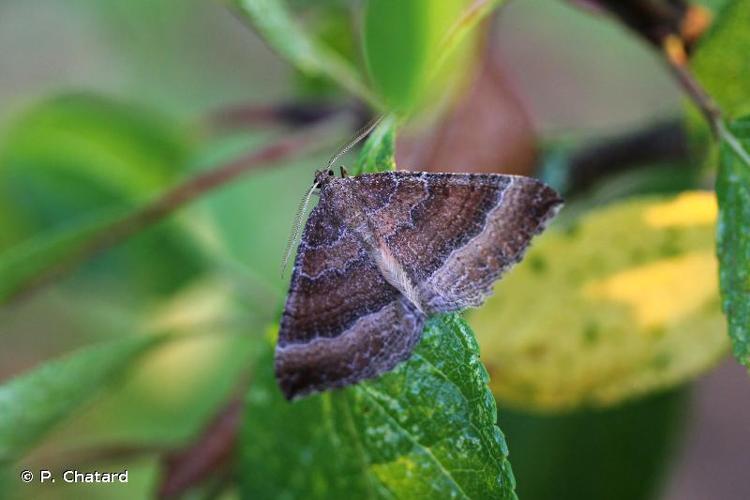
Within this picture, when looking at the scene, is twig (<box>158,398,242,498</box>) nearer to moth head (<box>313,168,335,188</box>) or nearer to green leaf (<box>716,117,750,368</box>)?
moth head (<box>313,168,335,188</box>)

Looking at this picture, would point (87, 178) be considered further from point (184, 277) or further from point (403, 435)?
point (403, 435)

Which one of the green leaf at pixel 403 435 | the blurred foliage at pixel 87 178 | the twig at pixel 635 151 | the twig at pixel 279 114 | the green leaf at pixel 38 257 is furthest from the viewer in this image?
the blurred foliage at pixel 87 178

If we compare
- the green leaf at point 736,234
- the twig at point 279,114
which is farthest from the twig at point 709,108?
the twig at point 279,114

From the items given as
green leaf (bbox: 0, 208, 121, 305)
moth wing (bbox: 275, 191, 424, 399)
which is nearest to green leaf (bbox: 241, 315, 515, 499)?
moth wing (bbox: 275, 191, 424, 399)

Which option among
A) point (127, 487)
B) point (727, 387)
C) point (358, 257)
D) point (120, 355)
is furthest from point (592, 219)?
point (727, 387)

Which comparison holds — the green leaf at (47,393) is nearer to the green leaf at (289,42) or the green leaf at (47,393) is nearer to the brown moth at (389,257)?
the brown moth at (389,257)

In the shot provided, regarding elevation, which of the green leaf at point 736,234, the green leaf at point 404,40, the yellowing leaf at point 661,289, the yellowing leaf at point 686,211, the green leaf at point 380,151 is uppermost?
the green leaf at point 404,40

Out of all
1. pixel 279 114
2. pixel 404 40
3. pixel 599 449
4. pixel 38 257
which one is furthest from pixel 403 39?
pixel 599 449
